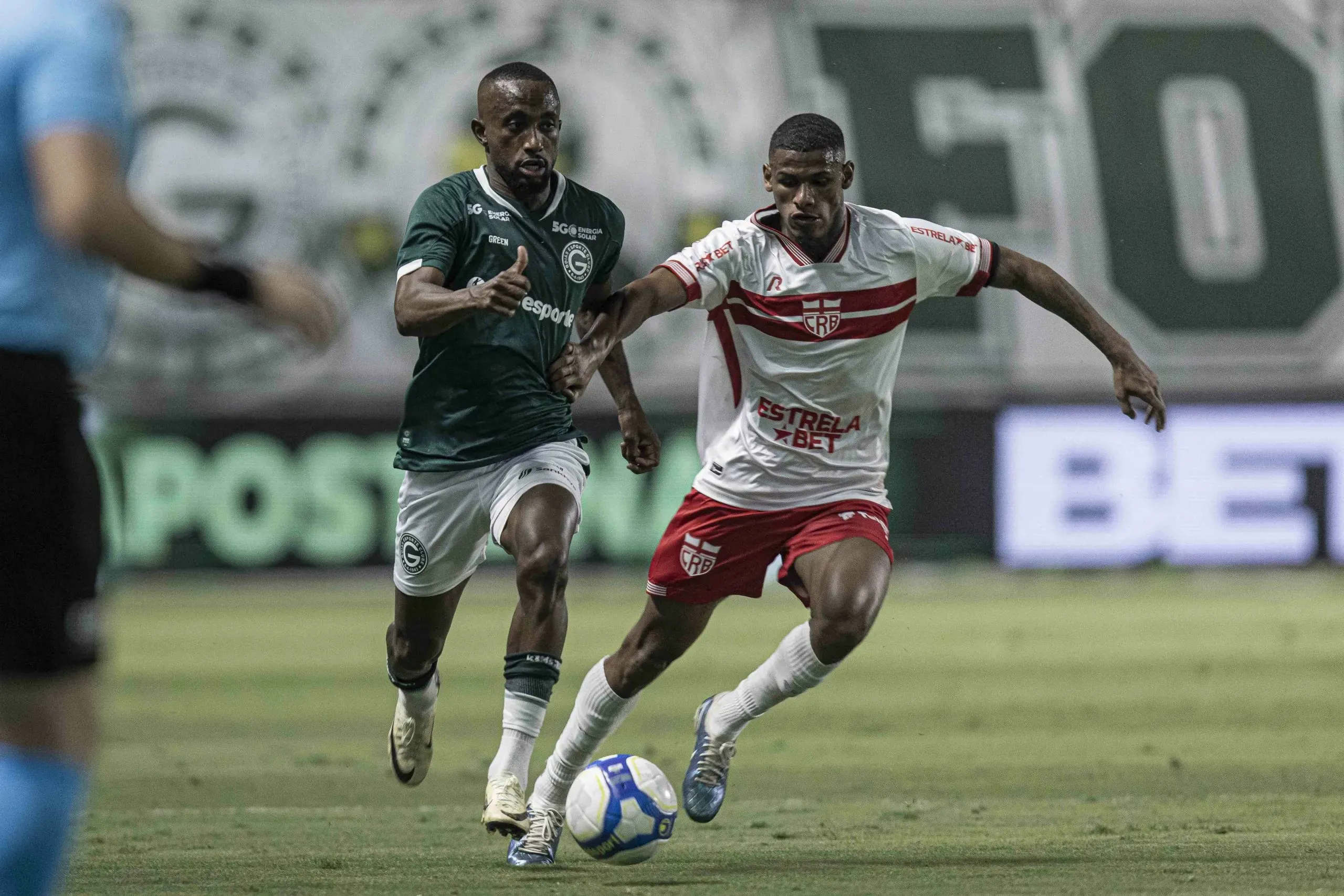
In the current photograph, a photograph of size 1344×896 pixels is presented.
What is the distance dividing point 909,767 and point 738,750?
1.19 m

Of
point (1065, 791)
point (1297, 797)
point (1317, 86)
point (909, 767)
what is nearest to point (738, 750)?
point (909, 767)

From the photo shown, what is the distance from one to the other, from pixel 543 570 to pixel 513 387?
0.76 metres

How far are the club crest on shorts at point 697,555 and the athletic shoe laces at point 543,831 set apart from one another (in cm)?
98

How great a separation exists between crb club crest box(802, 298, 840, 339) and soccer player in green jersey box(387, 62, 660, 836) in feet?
2.19

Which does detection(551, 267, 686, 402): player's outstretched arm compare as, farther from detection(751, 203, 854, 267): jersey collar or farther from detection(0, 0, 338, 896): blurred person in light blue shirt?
detection(0, 0, 338, 896): blurred person in light blue shirt

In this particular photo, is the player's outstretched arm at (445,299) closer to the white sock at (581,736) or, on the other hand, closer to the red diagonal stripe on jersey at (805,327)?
the red diagonal stripe on jersey at (805,327)

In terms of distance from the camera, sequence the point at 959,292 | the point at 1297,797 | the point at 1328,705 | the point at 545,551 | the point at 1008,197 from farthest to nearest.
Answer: the point at 1008,197, the point at 1328,705, the point at 1297,797, the point at 959,292, the point at 545,551

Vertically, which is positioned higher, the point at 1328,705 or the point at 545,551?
the point at 545,551

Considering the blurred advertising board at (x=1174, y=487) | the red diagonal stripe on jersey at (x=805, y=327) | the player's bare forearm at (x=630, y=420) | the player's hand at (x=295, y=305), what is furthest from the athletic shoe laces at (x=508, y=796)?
the blurred advertising board at (x=1174, y=487)

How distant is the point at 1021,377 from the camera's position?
2120cm

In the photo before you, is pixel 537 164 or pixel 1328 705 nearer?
pixel 537 164

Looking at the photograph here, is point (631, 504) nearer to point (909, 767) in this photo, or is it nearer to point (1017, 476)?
point (1017, 476)

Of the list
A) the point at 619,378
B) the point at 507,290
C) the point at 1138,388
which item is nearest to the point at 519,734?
the point at 619,378

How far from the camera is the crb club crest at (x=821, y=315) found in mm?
7086
